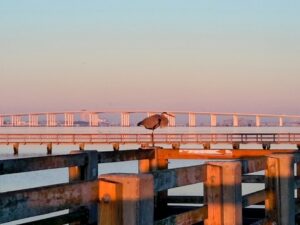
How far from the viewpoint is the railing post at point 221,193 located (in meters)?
5.46

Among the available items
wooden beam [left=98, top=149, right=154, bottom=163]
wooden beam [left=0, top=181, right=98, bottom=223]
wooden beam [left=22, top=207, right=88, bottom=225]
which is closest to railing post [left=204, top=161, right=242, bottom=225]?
wooden beam [left=22, top=207, right=88, bottom=225]

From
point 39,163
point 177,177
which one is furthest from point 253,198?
point 39,163

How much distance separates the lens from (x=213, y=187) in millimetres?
5469

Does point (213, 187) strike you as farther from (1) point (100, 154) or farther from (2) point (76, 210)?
(1) point (100, 154)

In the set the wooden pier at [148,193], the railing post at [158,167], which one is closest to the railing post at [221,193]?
the wooden pier at [148,193]

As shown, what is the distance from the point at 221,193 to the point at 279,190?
4.79 ft

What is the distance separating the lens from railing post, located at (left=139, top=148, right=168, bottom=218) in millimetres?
9817

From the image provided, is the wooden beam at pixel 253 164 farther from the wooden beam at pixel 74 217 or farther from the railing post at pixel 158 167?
the railing post at pixel 158 167

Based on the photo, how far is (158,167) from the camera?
10109 millimetres

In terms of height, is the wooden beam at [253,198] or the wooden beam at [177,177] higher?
the wooden beam at [177,177]

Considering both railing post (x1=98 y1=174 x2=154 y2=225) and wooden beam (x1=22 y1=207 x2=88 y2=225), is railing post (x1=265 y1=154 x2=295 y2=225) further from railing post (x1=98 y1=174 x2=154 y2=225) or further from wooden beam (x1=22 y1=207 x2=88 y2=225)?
railing post (x1=98 y1=174 x2=154 y2=225)

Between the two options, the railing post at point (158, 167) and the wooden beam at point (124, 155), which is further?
the railing post at point (158, 167)

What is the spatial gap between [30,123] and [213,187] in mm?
194852

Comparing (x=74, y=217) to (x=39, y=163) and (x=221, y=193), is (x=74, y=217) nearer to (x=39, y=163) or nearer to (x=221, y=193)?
(x=39, y=163)
